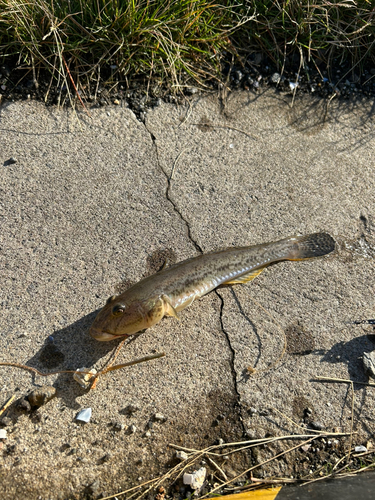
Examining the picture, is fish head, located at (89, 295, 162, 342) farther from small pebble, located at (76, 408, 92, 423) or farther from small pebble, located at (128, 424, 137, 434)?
small pebble, located at (128, 424, 137, 434)

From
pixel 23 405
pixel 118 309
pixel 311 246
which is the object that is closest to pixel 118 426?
pixel 23 405

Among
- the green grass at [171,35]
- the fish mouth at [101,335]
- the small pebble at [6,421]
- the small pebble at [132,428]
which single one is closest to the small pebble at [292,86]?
the green grass at [171,35]

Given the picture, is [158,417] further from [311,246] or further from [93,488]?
[311,246]

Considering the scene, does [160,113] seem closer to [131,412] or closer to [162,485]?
[131,412]

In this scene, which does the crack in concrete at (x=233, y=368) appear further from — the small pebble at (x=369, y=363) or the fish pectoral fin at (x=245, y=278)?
the small pebble at (x=369, y=363)

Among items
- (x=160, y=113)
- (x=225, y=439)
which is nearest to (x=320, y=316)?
(x=225, y=439)

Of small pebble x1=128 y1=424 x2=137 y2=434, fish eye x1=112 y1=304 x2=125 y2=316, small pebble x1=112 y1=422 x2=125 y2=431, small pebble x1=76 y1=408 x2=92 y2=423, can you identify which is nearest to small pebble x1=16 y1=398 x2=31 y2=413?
small pebble x1=76 y1=408 x2=92 y2=423
